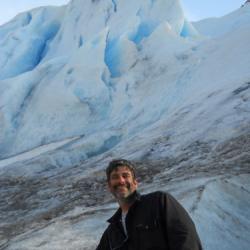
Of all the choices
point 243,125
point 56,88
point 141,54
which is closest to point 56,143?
point 56,88

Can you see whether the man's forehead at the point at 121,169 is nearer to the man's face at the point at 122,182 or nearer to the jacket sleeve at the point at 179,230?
the man's face at the point at 122,182

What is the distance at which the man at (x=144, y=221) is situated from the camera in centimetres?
257

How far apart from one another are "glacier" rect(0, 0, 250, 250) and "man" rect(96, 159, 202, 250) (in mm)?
3729

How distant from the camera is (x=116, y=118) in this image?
59.3 feet

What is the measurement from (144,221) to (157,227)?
8cm

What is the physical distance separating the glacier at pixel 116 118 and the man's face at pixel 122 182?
12.2 ft

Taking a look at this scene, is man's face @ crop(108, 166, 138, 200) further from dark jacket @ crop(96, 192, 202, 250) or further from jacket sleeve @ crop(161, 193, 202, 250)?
→ jacket sleeve @ crop(161, 193, 202, 250)

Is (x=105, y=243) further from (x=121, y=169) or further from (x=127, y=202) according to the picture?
(x=121, y=169)

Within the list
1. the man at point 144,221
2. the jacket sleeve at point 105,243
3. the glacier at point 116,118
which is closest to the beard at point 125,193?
the man at point 144,221

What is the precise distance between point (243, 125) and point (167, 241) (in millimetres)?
9710

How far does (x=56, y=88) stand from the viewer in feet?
64.4

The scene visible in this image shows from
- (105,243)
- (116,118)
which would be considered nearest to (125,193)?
(105,243)

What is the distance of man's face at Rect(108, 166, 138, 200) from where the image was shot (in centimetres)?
280

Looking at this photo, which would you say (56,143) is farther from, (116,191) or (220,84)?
(116,191)
